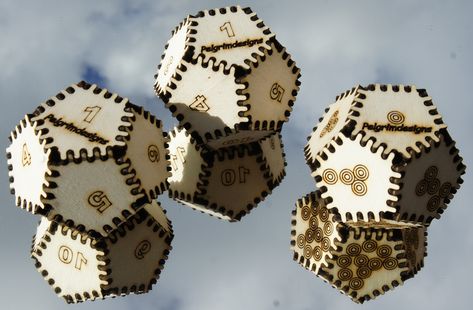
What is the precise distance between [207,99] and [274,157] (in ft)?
10.8

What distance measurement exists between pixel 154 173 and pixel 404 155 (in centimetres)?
541

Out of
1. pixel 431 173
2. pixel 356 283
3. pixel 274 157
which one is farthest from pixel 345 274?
pixel 274 157

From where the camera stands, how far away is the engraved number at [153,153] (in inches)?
565

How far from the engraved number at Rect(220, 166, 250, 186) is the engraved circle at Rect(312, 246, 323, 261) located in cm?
250

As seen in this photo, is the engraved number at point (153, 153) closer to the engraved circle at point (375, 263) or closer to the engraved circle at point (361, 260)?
the engraved circle at point (361, 260)

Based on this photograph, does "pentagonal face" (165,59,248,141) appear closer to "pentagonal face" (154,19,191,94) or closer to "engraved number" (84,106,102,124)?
"pentagonal face" (154,19,191,94)

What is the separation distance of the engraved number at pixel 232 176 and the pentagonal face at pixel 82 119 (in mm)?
3360

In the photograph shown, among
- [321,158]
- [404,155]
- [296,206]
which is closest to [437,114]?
[404,155]

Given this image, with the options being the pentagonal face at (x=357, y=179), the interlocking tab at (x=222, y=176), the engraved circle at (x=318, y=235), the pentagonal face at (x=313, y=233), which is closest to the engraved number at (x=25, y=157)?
the interlocking tab at (x=222, y=176)

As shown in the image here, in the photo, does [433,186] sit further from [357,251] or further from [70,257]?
[70,257]

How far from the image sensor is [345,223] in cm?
1486

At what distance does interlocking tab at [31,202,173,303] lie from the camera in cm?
1445

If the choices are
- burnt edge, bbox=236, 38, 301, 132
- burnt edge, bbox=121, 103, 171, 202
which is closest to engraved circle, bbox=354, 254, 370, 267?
burnt edge, bbox=236, 38, 301, 132

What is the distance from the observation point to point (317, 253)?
15727 millimetres
